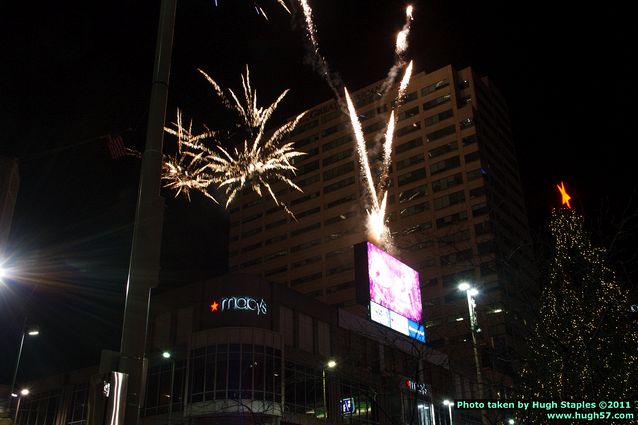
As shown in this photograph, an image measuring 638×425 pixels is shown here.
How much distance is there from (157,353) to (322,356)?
13.0 metres

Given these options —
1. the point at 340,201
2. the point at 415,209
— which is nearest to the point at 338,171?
the point at 340,201

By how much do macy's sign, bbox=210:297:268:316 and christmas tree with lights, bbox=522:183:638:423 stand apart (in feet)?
92.4

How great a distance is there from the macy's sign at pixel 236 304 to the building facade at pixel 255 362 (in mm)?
72

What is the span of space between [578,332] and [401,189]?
105952 mm

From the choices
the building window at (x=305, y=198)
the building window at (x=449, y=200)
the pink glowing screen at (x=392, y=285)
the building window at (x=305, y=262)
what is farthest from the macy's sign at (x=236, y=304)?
the building window at (x=305, y=198)

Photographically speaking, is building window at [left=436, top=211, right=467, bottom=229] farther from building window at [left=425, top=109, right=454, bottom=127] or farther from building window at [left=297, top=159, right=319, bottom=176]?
building window at [left=297, top=159, right=319, bottom=176]

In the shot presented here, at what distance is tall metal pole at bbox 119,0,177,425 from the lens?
20.1ft

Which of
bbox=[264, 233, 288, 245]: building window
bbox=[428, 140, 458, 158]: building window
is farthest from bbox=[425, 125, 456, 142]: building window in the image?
bbox=[264, 233, 288, 245]: building window

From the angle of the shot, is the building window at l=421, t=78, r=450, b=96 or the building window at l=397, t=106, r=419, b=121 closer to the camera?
the building window at l=421, t=78, r=450, b=96

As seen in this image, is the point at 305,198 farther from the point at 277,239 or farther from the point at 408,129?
the point at 408,129

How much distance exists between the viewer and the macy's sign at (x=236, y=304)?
4122cm

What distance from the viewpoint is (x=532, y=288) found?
49.9 feet

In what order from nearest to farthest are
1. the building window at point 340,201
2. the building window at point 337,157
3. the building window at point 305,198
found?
1. the building window at point 340,201
2. the building window at point 337,157
3. the building window at point 305,198

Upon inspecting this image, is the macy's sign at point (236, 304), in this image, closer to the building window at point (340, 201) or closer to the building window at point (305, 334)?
the building window at point (305, 334)
